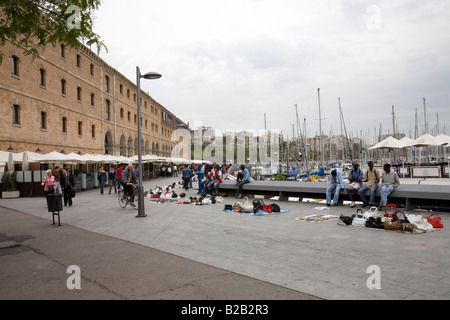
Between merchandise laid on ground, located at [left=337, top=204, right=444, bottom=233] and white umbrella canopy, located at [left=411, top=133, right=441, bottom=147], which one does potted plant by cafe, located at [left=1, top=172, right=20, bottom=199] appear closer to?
merchandise laid on ground, located at [left=337, top=204, right=444, bottom=233]

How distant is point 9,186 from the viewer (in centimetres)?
2148

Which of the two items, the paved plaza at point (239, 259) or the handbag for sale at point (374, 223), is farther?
the handbag for sale at point (374, 223)

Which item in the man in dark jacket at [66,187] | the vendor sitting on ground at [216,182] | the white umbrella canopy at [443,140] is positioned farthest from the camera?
the white umbrella canopy at [443,140]

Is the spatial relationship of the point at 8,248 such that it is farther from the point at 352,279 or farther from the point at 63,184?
the point at 63,184

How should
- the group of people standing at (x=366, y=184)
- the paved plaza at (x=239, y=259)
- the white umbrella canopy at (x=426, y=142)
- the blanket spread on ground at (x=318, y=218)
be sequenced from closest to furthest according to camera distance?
the paved plaza at (x=239, y=259) → the blanket spread on ground at (x=318, y=218) → the group of people standing at (x=366, y=184) → the white umbrella canopy at (x=426, y=142)

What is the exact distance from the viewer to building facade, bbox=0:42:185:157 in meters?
25.4

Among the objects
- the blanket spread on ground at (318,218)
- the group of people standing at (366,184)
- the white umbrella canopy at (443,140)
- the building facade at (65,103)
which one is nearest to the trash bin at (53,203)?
the blanket spread on ground at (318,218)

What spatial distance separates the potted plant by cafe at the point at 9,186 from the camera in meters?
21.3

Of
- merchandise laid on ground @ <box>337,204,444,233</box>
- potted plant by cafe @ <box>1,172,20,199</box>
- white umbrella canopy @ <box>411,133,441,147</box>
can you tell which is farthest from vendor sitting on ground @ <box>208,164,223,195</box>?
potted plant by cafe @ <box>1,172,20,199</box>

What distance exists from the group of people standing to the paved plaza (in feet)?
4.13

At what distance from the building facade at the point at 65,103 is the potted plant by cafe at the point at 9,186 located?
387cm

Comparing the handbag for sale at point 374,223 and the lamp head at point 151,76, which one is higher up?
the lamp head at point 151,76

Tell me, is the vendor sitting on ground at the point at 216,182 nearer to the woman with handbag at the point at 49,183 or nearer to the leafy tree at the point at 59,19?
the woman with handbag at the point at 49,183
